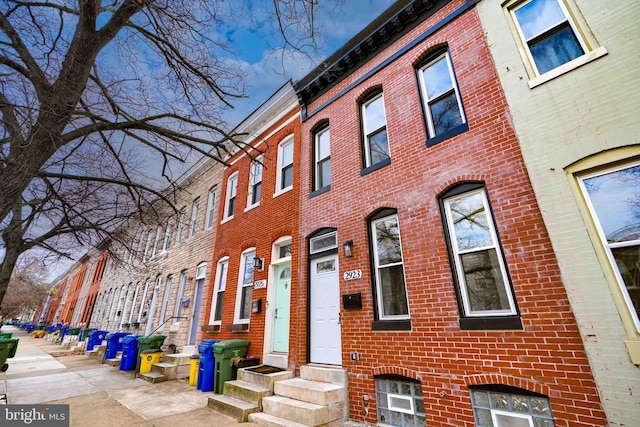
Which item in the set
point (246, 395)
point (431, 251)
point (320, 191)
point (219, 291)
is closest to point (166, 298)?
point (219, 291)

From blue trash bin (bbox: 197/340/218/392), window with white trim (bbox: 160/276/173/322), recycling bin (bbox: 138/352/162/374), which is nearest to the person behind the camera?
blue trash bin (bbox: 197/340/218/392)

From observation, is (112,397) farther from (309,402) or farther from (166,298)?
(166,298)

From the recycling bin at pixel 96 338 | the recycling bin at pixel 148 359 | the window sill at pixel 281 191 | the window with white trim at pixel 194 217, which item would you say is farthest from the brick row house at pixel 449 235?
the recycling bin at pixel 96 338

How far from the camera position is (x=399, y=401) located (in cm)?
468

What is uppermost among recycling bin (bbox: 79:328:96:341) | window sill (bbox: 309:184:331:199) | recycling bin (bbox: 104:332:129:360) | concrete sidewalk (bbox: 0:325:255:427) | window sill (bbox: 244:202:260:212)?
window sill (bbox: 244:202:260:212)

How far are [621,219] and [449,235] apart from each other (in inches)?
80.0

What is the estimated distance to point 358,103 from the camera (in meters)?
7.36

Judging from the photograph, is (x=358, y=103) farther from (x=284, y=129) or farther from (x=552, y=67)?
(x=552, y=67)

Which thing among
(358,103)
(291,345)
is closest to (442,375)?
(291,345)

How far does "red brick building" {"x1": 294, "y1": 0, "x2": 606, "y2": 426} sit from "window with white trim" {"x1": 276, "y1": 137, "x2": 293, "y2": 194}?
1156 mm

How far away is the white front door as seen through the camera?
19.9 ft

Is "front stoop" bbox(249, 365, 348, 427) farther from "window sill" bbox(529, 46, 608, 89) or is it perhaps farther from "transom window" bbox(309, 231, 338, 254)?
"window sill" bbox(529, 46, 608, 89)
